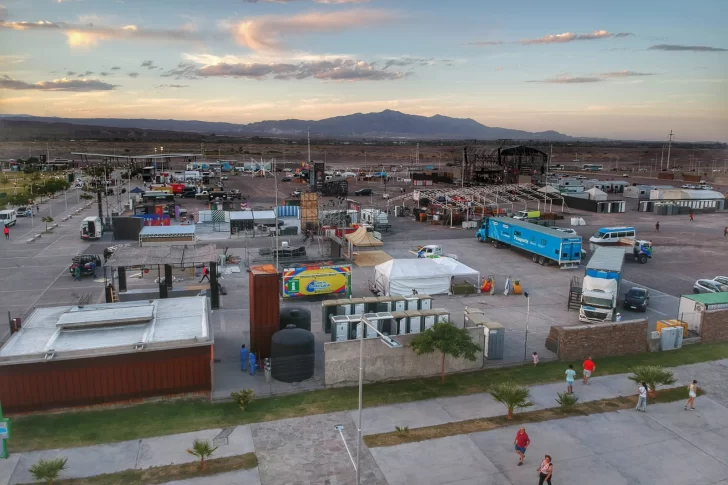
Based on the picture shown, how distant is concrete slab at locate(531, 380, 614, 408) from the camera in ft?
62.3

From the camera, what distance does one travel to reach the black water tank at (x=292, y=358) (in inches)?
786

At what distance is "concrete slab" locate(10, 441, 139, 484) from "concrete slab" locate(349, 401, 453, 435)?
6.66 meters

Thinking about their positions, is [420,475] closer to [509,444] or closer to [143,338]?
[509,444]

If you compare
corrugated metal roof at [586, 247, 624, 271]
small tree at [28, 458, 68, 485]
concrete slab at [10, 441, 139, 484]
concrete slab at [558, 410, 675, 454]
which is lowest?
concrete slab at [10, 441, 139, 484]

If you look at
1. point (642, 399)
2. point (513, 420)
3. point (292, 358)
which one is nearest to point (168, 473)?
point (292, 358)

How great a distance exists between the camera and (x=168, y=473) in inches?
566

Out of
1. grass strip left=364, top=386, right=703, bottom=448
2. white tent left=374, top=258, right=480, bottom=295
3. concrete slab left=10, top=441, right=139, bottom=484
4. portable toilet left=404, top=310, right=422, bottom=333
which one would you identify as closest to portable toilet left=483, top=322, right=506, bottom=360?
portable toilet left=404, top=310, right=422, bottom=333

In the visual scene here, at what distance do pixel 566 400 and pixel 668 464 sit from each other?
11.2ft

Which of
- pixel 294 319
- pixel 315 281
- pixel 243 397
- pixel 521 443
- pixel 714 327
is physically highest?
pixel 294 319

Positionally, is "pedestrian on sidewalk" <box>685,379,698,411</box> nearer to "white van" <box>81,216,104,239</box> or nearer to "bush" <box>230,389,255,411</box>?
"bush" <box>230,389,255,411</box>

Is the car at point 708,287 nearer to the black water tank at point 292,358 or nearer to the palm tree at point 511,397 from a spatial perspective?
the palm tree at point 511,397

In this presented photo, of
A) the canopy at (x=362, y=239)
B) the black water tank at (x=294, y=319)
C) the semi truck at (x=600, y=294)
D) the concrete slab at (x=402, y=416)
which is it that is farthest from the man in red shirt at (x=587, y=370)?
the canopy at (x=362, y=239)

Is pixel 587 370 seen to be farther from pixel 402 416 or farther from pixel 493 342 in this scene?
pixel 402 416

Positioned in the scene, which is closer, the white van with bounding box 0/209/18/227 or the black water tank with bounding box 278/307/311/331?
the black water tank with bounding box 278/307/311/331
